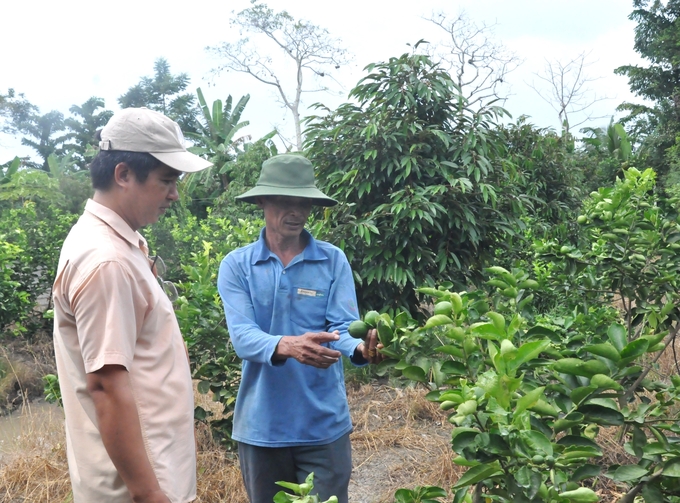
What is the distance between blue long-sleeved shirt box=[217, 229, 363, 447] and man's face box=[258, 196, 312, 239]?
3.1 inches

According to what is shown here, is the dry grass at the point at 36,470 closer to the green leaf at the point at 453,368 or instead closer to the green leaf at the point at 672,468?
the green leaf at the point at 453,368

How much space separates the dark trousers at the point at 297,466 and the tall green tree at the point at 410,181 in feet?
8.77

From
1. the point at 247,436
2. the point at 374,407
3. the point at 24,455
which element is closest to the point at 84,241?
the point at 247,436

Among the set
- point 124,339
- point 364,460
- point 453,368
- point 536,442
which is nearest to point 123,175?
point 124,339

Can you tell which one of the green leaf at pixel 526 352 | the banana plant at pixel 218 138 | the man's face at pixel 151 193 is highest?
the banana plant at pixel 218 138

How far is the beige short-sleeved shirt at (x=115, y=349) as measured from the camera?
1.61 metres

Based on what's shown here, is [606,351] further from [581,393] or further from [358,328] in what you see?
[358,328]

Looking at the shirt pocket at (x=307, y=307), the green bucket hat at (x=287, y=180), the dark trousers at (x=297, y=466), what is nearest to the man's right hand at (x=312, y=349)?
the shirt pocket at (x=307, y=307)

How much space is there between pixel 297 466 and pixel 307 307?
59 centimetres

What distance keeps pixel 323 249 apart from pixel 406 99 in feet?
10.00

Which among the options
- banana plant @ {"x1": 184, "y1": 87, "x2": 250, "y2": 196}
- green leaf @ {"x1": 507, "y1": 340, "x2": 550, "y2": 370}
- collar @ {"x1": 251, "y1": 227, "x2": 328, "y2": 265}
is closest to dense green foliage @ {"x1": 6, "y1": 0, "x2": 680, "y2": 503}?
green leaf @ {"x1": 507, "y1": 340, "x2": 550, "y2": 370}

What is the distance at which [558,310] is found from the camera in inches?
135

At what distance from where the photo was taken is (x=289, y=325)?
2.48 metres

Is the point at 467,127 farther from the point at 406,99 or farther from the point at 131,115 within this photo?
the point at 131,115
